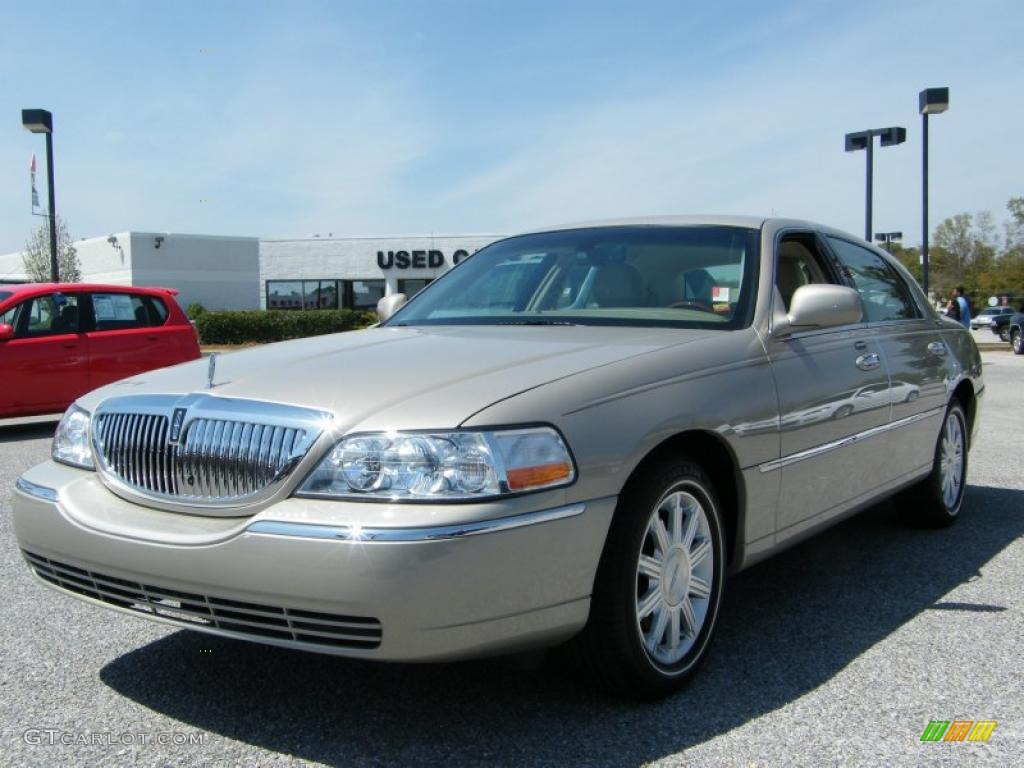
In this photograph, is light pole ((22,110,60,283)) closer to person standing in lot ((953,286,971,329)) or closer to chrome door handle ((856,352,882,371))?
chrome door handle ((856,352,882,371))

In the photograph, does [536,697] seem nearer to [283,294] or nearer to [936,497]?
[936,497]

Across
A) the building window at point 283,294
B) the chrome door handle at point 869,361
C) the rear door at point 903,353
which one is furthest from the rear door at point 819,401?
the building window at point 283,294

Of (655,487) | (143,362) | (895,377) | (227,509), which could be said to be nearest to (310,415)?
(227,509)

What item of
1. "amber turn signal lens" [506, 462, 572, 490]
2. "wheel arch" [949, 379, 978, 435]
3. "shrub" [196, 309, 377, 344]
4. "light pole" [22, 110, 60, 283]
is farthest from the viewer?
"shrub" [196, 309, 377, 344]

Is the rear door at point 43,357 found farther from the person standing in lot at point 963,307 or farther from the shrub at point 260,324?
the shrub at point 260,324

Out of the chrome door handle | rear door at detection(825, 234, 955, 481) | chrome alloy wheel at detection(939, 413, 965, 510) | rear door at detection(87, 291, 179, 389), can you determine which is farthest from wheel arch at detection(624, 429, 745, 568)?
rear door at detection(87, 291, 179, 389)

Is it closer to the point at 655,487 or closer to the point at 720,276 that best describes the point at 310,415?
the point at 655,487

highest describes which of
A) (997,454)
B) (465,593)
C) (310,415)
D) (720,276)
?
(720,276)

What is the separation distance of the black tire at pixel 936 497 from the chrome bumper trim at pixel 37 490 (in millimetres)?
4123

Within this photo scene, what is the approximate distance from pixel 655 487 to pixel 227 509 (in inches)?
48.2

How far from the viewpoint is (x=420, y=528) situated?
8.01 ft

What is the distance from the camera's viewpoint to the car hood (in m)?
2.69

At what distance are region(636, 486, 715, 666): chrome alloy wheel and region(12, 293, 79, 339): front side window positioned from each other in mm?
8854

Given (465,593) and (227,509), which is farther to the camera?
→ (227,509)
